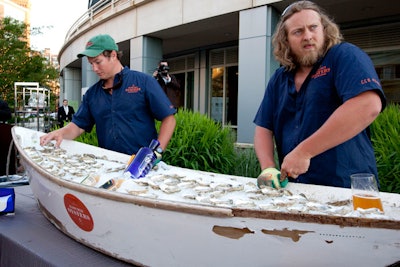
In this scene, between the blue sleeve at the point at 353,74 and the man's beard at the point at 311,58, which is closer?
the blue sleeve at the point at 353,74

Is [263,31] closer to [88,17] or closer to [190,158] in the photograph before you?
[190,158]

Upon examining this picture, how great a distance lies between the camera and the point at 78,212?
137cm

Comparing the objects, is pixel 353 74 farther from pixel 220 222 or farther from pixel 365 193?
pixel 220 222

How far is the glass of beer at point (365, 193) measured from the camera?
1.13m

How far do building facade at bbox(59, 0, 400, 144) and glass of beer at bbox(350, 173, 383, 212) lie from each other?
13.4ft

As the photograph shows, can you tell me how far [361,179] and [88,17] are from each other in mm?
14739

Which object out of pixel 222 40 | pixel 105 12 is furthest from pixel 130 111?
pixel 105 12

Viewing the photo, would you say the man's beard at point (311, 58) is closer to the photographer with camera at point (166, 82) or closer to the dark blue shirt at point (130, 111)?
the dark blue shirt at point (130, 111)

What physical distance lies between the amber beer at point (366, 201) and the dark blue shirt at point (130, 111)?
1500mm

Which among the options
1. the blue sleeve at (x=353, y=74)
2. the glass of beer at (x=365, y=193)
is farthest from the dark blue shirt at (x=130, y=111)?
the glass of beer at (x=365, y=193)

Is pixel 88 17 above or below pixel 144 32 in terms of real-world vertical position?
above

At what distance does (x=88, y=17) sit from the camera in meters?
Answer: 14.4

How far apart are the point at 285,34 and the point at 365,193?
843 millimetres

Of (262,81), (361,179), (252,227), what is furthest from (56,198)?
(262,81)
